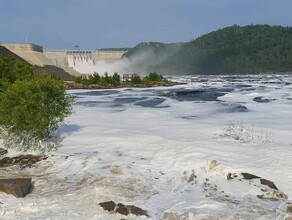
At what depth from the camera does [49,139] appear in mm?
13484

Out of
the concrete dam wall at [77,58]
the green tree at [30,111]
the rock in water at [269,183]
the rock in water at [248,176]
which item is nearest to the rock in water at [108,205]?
the rock in water at [248,176]

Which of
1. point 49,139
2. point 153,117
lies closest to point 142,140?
point 49,139

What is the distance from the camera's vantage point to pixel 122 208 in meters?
7.91

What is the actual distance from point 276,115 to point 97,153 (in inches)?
558

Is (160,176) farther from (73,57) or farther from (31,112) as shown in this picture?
(73,57)

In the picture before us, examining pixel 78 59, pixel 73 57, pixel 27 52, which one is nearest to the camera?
pixel 27 52

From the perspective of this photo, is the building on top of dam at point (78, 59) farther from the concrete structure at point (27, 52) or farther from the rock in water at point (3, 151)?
the rock in water at point (3, 151)

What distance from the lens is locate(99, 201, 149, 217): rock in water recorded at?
778 cm

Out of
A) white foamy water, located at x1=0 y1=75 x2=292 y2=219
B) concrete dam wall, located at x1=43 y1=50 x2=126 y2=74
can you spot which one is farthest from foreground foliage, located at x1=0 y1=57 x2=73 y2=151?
concrete dam wall, located at x1=43 y1=50 x2=126 y2=74

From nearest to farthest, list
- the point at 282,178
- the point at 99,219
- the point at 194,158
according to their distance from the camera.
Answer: the point at 99,219 < the point at 282,178 < the point at 194,158

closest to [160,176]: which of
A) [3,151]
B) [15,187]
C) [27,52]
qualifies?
[15,187]

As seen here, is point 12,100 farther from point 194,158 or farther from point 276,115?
point 276,115

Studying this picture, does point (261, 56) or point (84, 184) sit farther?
point (261, 56)

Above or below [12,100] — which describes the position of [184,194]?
below
